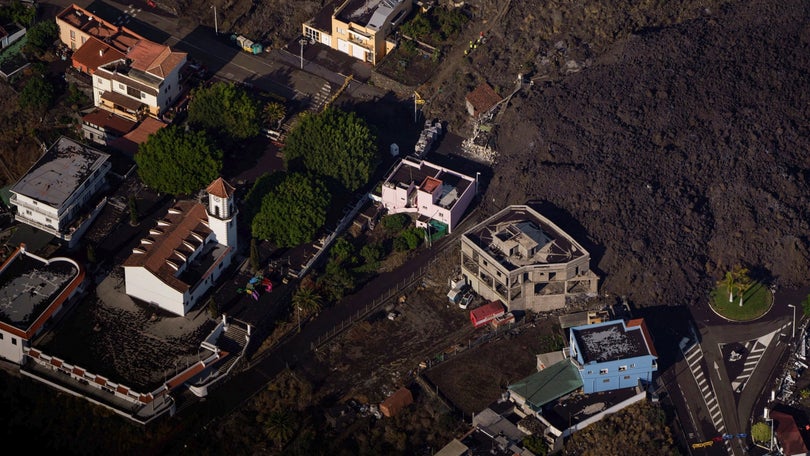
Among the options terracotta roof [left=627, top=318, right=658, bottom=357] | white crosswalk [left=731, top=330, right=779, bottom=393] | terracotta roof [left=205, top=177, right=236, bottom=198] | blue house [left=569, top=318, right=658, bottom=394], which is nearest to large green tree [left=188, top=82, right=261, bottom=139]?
terracotta roof [left=205, top=177, right=236, bottom=198]

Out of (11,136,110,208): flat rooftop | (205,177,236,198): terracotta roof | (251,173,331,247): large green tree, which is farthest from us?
(11,136,110,208): flat rooftop

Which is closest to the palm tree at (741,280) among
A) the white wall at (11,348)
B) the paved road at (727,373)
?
the paved road at (727,373)

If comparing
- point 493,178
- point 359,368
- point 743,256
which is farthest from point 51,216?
point 743,256

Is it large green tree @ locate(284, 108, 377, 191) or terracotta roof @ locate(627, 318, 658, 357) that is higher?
large green tree @ locate(284, 108, 377, 191)

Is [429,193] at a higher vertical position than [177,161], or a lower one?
lower

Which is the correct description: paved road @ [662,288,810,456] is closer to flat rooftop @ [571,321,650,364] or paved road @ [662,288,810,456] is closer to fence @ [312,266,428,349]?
flat rooftop @ [571,321,650,364]

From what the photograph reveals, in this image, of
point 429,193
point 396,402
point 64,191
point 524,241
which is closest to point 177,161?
point 64,191

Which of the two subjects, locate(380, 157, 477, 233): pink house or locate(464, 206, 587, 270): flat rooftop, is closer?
locate(464, 206, 587, 270): flat rooftop

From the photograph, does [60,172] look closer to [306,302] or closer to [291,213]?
[291,213]
